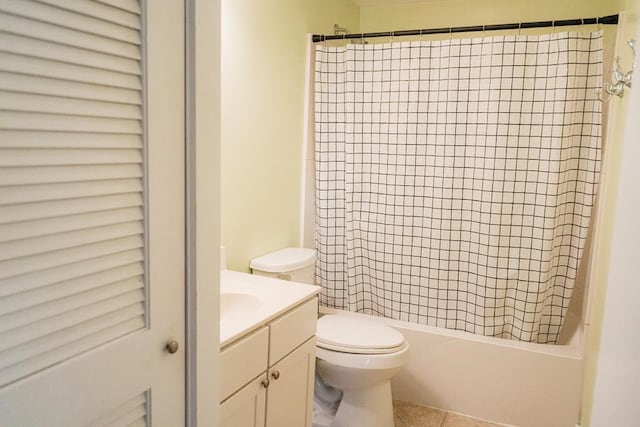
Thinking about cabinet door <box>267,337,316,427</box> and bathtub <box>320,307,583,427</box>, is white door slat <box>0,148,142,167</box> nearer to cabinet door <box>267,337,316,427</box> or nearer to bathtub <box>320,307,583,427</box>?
cabinet door <box>267,337,316,427</box>

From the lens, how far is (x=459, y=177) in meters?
2.38

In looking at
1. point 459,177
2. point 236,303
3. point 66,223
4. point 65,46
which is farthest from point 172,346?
point 459,177

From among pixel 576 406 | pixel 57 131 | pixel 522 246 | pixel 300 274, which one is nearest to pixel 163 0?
pixel 57 131

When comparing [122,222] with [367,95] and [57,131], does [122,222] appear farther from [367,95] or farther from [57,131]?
[367,95]

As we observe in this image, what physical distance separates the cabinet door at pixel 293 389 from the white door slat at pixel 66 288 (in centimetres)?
77

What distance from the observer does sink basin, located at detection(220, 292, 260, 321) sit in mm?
1630

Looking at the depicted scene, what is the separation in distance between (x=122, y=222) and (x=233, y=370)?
2.13ft

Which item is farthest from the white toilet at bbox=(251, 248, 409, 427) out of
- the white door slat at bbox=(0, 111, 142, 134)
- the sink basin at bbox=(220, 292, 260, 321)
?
the white door slat at bbox=(0, 111, 142, 134)

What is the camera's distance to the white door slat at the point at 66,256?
657mm

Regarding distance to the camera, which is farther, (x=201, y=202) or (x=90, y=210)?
(x=201, y=202)

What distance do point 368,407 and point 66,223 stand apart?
5.72ft

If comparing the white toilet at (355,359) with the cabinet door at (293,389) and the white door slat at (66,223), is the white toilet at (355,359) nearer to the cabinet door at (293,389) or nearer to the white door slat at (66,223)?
the cabinet door at (293,389)

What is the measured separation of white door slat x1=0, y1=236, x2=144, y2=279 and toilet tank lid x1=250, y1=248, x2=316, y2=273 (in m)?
1.28

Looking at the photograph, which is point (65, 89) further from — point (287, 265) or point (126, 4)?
point (287, 265)
